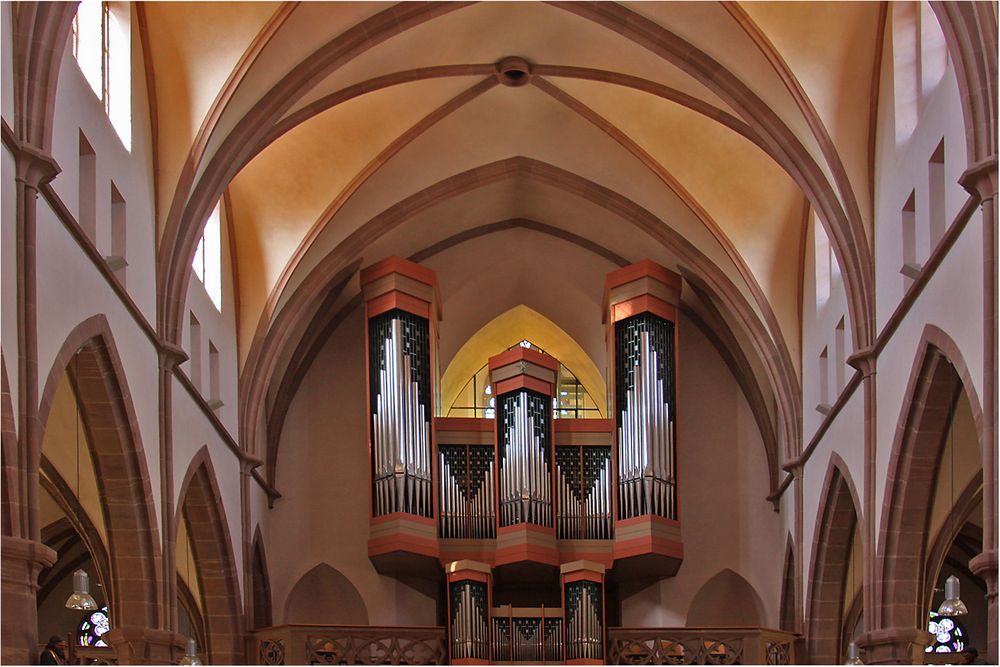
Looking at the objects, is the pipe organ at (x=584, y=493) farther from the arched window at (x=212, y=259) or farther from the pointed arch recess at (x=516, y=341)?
the arched window at (x=212, y=259)

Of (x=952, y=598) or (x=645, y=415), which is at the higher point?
(x=645, y=415)

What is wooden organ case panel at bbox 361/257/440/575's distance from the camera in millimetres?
25578

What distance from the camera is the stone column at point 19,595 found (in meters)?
13.5

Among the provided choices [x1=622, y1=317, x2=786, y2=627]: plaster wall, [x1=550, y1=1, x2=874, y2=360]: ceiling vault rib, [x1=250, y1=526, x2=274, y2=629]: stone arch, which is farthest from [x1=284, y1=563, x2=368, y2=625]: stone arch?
[x1=550, y1=1, x2=874, y2=360]: ceiling vault rib

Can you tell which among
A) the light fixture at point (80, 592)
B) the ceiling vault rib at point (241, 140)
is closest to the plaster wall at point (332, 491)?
the ceiling vault rib at point (241, 140)

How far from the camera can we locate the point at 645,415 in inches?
1023

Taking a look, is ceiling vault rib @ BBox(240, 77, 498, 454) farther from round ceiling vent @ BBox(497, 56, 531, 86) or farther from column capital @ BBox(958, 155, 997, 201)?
column capital @ BBox(958, 155, 997, 201)

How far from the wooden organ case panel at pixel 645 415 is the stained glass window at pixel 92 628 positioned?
1050 cm

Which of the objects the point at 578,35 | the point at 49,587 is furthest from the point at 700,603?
the point at 49,587

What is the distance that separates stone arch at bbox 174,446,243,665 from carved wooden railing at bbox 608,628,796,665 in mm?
5605

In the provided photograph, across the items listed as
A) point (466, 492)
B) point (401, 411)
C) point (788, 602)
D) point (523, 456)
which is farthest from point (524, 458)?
point (788, 602)

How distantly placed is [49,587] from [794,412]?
1451 cm

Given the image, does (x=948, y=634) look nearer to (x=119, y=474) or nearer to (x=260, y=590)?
(x=260, y=590)

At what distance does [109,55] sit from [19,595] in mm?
7338
